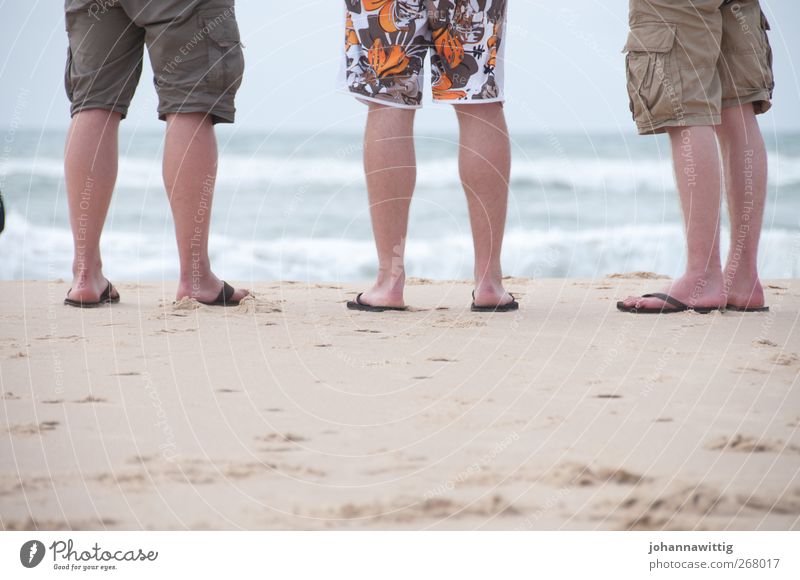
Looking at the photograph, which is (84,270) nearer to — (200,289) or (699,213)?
(200,289)

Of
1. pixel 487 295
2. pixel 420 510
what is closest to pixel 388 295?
pixel 487 295

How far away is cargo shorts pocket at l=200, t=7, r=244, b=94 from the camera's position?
3221mm

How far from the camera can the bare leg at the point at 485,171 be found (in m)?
3.18

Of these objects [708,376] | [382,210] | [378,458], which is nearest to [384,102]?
[382,210]

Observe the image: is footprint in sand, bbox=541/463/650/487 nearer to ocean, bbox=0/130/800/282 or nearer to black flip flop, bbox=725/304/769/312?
black flip flop, bbox=725/304/769/312

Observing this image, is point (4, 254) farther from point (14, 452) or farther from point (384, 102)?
point (14, 452)

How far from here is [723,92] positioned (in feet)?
11.0

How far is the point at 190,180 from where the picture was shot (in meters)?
3.25

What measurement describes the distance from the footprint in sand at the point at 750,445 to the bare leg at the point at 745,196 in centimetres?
170

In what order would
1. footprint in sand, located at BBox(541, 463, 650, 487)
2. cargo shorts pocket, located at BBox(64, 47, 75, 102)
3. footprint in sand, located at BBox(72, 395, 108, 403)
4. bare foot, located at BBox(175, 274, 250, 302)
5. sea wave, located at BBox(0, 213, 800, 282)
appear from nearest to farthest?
footprint in sand, located at BBox(541, 463, 650, 487)
footprint in sand, located at BBox(72, 395, 108, 403)
bare foot, located at BBox(175, 274, 250, 302)
cargo shorts pocket, located at BBox(64, 47, 75, 102)
sea wave, located at BBox(0, 213, 800, 282)

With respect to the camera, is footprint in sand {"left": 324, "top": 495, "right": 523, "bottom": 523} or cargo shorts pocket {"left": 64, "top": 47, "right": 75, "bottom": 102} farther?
cargo shorts pocket {"left": 64, "top": 47, "right": 75, "bottom": 102}

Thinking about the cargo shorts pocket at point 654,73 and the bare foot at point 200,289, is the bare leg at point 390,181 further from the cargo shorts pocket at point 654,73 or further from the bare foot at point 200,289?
the cargo shorts pocket at point 654,73

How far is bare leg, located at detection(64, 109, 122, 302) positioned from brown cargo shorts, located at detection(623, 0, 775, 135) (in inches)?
74.1
